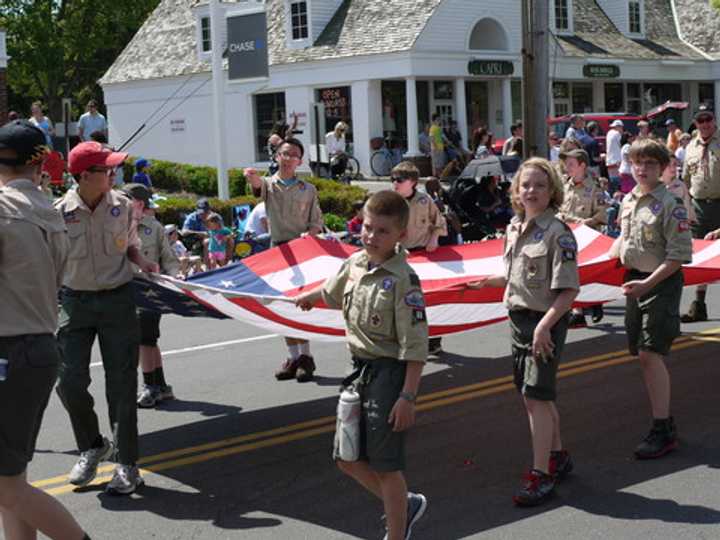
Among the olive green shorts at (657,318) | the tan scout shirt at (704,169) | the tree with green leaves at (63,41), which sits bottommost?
the olive green shorts at (657,318)

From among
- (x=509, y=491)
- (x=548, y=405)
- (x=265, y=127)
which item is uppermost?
(x=265, y=127)

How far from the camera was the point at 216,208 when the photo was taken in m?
20.4

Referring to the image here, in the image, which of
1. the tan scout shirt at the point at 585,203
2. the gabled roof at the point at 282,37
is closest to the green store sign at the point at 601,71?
the gabled roof at the point at 282,37

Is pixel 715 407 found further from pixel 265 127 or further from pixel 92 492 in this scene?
pixel 265 127

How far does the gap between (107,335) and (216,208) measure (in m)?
14.0

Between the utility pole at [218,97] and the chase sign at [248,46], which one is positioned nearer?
the utility pole at [218,97]

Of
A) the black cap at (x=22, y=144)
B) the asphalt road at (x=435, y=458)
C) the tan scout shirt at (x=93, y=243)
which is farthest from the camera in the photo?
the tan scout shirt at (x=93, y=243)

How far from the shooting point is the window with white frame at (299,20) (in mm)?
34562

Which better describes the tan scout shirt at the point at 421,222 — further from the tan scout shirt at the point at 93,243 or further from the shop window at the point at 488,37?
the shop window at the point at 488,37

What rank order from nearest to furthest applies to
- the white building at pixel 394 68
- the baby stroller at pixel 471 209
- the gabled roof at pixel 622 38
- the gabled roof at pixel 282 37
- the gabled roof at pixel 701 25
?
1. the baby stroller at pixel 471 209
2. the gabled roof at pixel 282 37
3. the white building at pixel 394 68
4. the gabled roof at pixel 622 38
5. the gabled roof at pixel 701 25

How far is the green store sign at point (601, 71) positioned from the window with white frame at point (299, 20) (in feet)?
32.8

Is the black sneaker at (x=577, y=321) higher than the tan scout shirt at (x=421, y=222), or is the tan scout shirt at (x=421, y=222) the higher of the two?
the tan scout shirt at (x=421, y=222)

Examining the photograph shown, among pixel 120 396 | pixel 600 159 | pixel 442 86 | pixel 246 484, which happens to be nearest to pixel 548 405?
pixel 246 484

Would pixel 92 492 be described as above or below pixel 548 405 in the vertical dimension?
below
